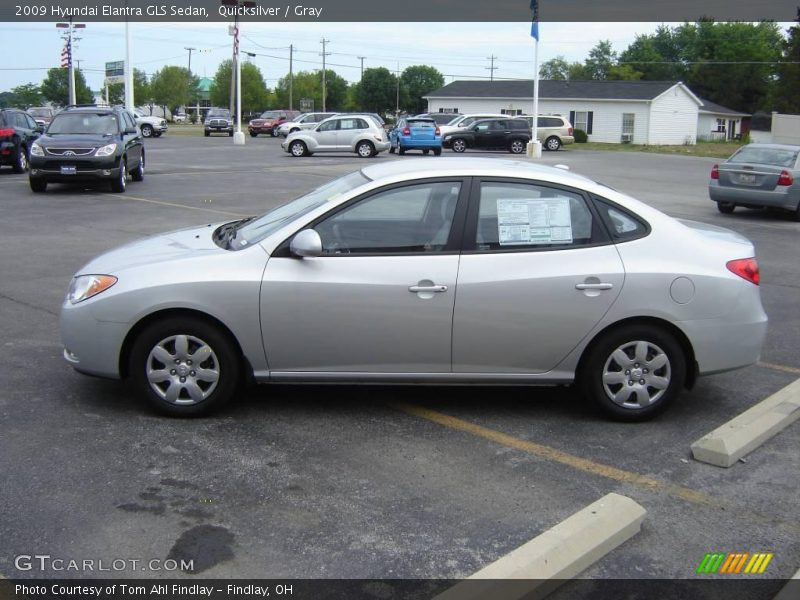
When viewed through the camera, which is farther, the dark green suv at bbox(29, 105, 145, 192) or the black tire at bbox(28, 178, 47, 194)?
the black tire at bbox(28, 178, 47, 194)

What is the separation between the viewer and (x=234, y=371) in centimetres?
531

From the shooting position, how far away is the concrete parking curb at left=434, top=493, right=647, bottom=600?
3463 millimetres

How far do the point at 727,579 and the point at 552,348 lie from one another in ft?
6.40

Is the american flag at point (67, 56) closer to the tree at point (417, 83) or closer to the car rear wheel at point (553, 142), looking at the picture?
the car rear wheel at point (553, 142)

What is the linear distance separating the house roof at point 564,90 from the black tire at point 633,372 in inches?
2498

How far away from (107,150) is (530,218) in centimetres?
1473

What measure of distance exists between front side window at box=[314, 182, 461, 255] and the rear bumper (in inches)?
537

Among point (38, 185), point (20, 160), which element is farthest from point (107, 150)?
→ point (20, 160)

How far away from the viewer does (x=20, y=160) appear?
23.1m

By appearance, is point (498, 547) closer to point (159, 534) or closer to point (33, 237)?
point (159, 534)

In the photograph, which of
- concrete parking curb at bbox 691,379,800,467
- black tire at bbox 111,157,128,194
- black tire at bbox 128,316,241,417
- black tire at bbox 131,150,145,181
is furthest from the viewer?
black tire at bbox 131,150,145,181

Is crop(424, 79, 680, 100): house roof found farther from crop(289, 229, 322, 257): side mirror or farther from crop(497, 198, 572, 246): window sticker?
crop(289, 229, 322, 257): side mirror

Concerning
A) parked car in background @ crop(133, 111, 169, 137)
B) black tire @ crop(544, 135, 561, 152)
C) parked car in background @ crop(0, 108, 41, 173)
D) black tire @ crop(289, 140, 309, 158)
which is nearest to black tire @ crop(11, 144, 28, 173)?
Answer: parked car in background @ crop(0, 108, 41, 173)

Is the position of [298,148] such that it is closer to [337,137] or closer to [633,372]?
[337,137]
